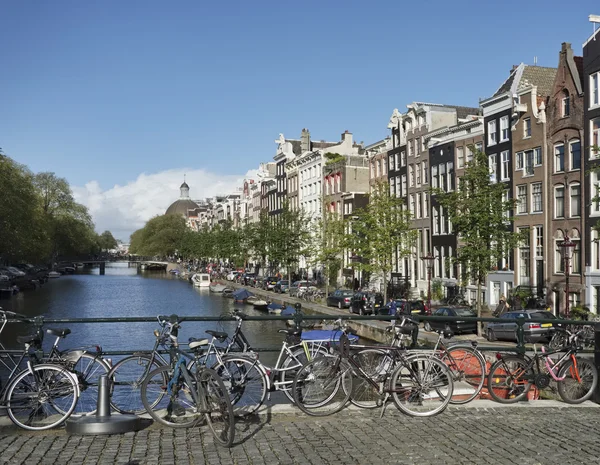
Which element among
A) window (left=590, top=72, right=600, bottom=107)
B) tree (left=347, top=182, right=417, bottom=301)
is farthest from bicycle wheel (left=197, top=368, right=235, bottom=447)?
tree (left=347, top=182, right=417, bottom=301)

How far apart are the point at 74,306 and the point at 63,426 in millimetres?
58137

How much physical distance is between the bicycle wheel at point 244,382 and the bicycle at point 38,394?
6.13 feet

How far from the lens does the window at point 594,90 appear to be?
3862 cm

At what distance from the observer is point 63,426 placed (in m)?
8.69

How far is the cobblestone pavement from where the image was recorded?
7.58 m

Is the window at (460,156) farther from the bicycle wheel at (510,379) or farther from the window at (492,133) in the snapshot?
the bicycle wheel at (510,379)

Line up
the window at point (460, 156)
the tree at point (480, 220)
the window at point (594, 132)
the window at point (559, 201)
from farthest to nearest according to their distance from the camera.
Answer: the window at point (460, 156) < the window at point (559, 201) < the window at point (594, 132) < the tree at point (480, 220)

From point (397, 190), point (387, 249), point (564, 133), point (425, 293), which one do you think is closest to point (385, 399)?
point (564, 133)

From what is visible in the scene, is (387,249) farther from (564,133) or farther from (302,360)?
(302,360)

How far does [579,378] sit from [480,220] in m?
25.8

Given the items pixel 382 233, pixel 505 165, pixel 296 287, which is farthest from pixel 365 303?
pixel 296 287

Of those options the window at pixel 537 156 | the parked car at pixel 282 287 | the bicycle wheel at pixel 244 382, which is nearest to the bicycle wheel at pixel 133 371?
the bicycle wheel at pixel 244 382

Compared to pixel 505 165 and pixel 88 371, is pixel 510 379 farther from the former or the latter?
pixel 505 165

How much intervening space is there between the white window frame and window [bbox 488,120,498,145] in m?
0.78
